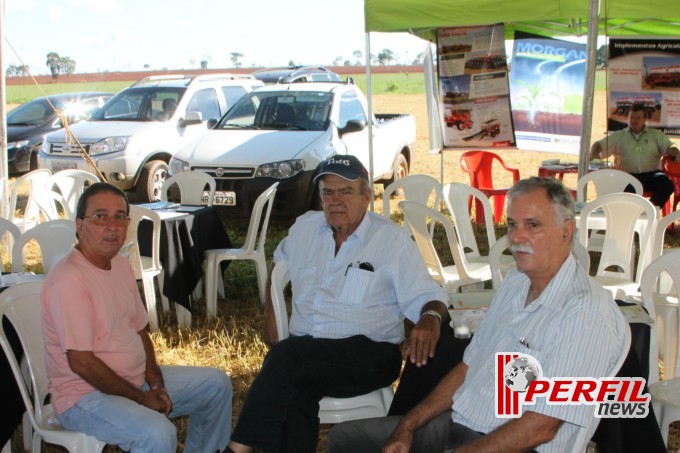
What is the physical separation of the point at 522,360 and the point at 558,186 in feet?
1.85

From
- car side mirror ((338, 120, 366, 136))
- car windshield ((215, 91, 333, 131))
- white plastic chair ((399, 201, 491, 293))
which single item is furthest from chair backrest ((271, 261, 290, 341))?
car side mirror ((338, 120, 366, 136))

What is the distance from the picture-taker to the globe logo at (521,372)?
2152 millimetres

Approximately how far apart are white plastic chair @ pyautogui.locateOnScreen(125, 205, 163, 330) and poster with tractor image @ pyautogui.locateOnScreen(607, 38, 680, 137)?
18.6ft

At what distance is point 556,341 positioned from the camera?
212 centimetres

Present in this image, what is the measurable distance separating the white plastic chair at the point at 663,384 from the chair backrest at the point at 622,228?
1365mm

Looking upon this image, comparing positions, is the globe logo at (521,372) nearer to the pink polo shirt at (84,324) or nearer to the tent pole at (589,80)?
the pink polo shirt at (84,324)

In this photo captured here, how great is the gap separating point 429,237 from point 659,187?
3.82 metres

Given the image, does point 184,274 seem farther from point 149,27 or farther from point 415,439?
point 149,27

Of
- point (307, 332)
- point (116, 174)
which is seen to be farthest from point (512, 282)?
point (116, 174)

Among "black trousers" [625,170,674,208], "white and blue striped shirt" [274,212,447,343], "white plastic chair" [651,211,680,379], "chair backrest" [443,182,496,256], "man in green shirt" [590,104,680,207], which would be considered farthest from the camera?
"man in green shirt" [590,104,680,207]

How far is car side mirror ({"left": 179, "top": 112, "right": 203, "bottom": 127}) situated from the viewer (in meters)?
9.84

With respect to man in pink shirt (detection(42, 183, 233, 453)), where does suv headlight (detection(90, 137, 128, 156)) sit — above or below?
above

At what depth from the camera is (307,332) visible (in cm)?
313

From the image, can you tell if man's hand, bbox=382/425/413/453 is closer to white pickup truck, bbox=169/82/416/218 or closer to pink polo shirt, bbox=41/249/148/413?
pink polo shirt, bbox=41/249/148/413
